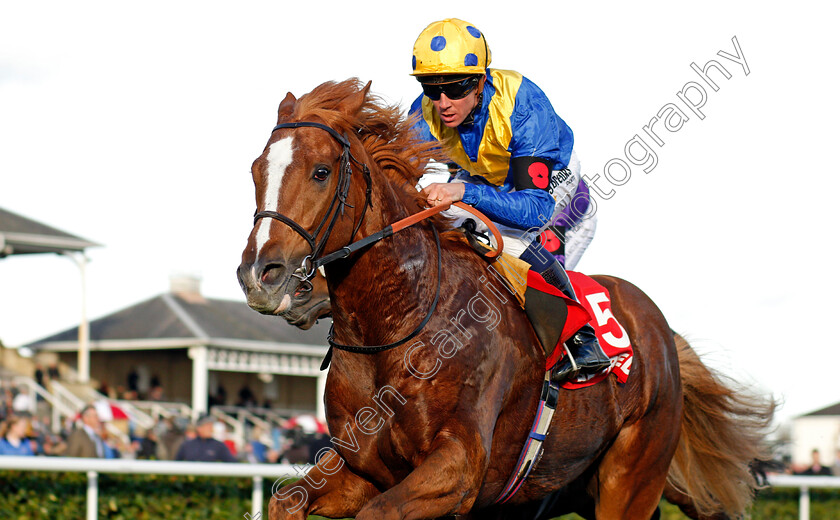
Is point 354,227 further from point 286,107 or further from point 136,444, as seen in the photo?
point 136,444

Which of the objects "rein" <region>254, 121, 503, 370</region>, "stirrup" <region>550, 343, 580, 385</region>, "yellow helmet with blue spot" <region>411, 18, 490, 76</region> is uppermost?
"yellow helmet with blue spot" <region>411, 18, 490, 76</region>

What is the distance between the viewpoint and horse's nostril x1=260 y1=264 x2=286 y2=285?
2.44 metres

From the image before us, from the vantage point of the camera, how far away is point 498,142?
134 inches

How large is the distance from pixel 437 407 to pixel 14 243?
1820cm

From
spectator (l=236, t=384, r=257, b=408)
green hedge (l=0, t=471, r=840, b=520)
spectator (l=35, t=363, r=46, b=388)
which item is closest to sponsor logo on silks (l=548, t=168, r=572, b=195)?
green hedge (l=0, t=471, r=840, b=520)

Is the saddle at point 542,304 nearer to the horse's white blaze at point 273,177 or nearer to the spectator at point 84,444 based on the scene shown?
the horse's white blaze at point 273,177

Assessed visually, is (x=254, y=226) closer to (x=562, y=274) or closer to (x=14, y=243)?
(x=562, y=274)

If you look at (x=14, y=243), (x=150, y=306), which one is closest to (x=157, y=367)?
(x=150, y=306)

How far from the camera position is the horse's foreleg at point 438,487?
2.59 metres

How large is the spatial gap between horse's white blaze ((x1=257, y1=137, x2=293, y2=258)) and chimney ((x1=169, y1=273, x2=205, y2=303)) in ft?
81.7

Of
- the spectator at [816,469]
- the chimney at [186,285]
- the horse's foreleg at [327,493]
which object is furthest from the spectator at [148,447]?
the chimney at [186,285]

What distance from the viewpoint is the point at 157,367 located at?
24172 mm

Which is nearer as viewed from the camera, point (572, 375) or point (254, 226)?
point (254, 226)

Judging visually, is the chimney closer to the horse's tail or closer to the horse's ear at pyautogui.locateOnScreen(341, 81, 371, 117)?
the horse's tail
